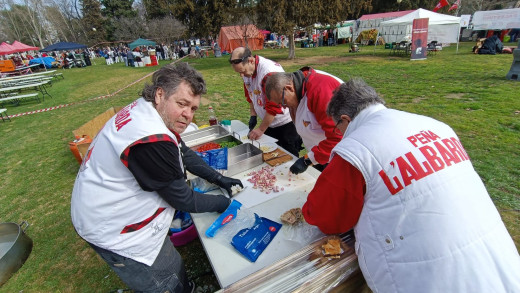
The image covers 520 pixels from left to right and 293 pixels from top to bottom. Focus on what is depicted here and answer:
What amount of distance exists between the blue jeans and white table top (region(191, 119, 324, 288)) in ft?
0.94

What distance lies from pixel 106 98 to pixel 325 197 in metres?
12.1

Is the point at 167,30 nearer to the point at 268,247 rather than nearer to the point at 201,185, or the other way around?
the point at 201,185

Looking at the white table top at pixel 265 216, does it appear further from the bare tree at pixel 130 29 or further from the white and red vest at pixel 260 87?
the bare tree at pixel 130 29

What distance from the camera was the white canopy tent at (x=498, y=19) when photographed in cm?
1549

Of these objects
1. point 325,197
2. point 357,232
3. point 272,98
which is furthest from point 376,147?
point 272,98

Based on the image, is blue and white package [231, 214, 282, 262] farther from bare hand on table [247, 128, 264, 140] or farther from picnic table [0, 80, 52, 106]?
picnic table [0, 80, 52, 106]

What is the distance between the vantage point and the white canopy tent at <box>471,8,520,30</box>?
15.5 meters

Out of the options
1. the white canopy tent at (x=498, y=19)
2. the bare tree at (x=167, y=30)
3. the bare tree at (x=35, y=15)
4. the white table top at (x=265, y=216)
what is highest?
the bare tree at (x=35, y=15)

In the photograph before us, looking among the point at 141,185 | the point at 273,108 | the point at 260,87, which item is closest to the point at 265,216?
the point at 141,185

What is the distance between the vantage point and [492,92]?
6.86m

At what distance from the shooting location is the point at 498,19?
1622 cm

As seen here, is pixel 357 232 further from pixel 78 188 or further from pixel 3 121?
pixel 3 121

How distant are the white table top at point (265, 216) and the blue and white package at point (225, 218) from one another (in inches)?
2.1

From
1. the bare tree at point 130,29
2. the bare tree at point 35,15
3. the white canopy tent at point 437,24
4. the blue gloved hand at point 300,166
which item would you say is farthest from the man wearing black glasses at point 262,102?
the bare tree at point 35,15
